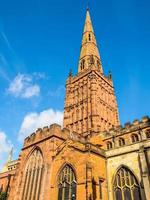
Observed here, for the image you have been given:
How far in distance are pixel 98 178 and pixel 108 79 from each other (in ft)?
124

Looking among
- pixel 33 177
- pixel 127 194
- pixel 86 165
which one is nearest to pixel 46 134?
pixel 33 177

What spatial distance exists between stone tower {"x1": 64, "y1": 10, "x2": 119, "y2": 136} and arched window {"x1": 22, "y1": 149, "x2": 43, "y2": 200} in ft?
44.7

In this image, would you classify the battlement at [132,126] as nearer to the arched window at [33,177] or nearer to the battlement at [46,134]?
the battlement at [46,134]

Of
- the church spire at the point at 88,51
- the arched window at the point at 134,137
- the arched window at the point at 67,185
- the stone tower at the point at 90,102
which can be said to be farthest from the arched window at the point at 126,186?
the church spire at the point at 88,51

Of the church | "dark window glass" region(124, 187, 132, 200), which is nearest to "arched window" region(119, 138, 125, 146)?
the church

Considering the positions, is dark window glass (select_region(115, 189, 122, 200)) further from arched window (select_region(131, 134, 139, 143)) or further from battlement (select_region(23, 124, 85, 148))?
battlement (select_region(23, 124, 85, 148))

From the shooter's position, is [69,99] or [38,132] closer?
[38,132]

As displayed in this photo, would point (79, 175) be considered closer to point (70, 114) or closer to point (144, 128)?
point (144, 128)

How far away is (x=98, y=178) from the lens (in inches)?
979

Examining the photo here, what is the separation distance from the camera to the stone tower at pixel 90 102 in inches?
1815

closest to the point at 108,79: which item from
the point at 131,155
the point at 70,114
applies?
the point at 70,114

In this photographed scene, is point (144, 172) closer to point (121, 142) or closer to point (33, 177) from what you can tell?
point (121, 142)

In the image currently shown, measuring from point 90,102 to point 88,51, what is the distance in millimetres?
21539

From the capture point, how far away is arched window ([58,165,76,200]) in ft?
79.8
